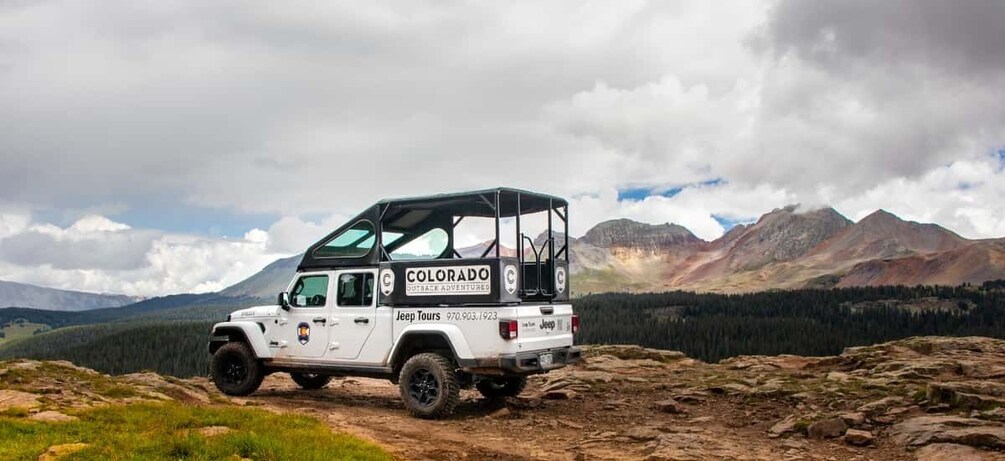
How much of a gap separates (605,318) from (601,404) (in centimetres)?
17914

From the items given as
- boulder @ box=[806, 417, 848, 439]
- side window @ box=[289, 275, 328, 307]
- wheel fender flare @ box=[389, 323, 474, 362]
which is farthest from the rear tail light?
boulder @ box=[806, 417, 848, 439]

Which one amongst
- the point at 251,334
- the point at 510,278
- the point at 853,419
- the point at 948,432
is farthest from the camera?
the point at 251,334

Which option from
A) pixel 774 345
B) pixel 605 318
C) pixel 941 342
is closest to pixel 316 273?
pixel 941 342

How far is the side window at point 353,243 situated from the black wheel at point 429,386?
303 cm

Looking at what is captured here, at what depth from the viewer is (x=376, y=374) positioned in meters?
15.2

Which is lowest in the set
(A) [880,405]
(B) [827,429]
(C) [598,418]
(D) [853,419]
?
(C) [598,418]

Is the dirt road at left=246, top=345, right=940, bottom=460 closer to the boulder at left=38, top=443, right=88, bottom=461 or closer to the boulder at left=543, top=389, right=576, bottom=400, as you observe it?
the boulder at left=543, top=389, right=576, bottom=400

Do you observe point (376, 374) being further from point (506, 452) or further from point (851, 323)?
point (851, 323)

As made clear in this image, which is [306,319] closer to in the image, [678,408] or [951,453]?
[678,408]

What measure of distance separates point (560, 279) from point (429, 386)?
406 centimetres

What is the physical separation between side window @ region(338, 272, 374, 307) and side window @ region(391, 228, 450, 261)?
97 centimetres

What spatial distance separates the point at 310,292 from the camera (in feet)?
53.8

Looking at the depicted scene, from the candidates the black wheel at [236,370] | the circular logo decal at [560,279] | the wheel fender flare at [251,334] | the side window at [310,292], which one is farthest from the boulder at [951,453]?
the black wheel at [236,370]

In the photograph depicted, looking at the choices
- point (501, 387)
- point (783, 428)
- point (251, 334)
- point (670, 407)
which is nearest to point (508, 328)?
point (501, 387)
